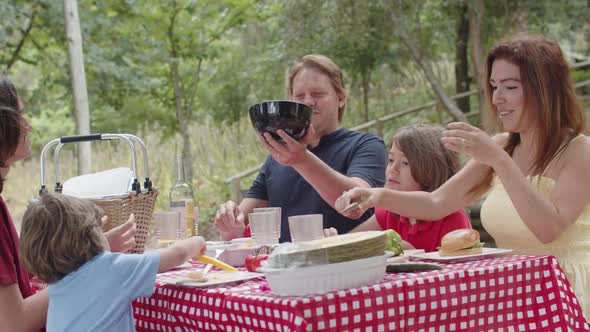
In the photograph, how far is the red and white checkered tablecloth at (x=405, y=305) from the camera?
1.59m

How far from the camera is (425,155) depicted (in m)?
2.78

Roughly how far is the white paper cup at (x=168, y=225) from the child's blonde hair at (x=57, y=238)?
1.64ft

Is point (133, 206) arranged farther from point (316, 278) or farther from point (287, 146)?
point (316, 278)

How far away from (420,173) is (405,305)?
1.16 metres

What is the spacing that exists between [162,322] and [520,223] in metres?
1.24

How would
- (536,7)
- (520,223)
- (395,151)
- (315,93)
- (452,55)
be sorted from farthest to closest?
(452,55), (536,7), (315,93), (395,151), (520,223)

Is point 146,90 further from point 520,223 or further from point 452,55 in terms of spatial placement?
point 520,223

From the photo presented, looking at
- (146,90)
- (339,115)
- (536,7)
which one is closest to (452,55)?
(536,7)

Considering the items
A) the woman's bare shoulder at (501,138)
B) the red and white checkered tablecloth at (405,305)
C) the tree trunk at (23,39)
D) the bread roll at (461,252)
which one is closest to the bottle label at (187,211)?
the red and white checkered tablecloth at (405,305)

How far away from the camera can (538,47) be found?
2445mm

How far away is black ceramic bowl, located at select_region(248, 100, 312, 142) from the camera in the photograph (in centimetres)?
226

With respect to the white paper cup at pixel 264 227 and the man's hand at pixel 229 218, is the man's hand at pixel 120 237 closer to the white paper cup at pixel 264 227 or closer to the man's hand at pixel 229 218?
the white paper cup at pixel 264 227

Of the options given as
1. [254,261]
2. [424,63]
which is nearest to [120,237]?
[254,261]

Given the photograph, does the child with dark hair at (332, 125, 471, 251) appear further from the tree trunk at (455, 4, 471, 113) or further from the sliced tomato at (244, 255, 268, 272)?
the tree trunk at (455, 4, 471, 113)
